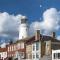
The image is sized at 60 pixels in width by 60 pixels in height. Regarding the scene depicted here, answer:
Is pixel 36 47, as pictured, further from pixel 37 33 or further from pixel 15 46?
pixel 15 46

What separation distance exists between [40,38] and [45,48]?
9.52 ft

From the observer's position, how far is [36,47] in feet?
234

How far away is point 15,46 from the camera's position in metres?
85.3

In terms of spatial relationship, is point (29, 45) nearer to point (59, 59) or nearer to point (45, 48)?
point (45, 48)

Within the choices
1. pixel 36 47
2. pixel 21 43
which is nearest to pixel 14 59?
pixel 21 43

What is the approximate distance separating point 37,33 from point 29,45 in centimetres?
491

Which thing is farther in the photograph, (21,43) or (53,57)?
(21,43)

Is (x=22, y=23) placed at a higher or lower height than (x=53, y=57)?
higher

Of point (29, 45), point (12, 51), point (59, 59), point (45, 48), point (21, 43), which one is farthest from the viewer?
point (12, 51)

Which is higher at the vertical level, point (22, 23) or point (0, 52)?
point (22, 23)

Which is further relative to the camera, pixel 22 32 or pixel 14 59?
pixel 22 32

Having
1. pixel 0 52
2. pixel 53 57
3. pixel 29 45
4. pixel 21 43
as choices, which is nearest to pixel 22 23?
pixel 0 52

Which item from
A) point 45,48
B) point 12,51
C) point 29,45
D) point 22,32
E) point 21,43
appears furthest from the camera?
point 22,32

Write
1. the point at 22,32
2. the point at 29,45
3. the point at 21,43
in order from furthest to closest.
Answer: the point at 22,32 < the point at 21,43 < the point at 29,45
